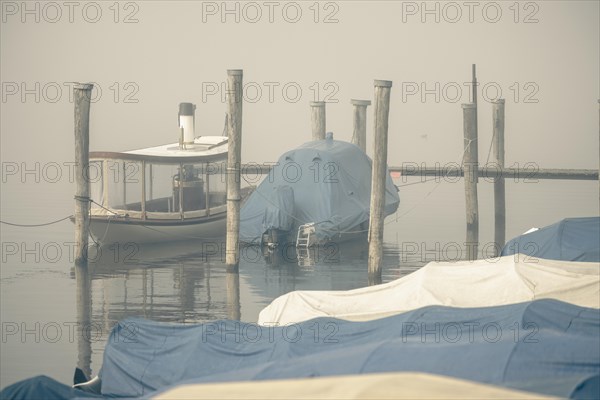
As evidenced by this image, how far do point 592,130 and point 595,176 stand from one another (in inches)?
2108

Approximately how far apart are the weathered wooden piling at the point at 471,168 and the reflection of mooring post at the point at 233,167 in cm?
919

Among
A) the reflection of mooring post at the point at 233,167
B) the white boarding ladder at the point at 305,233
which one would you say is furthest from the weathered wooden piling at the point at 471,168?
the reflection of mooring post at the point at 233,167

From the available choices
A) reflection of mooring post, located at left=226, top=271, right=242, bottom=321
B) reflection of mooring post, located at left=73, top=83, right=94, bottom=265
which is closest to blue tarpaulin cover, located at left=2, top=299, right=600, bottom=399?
reflection of mooring post, located at left=226, top=271, right=242, bottom=321

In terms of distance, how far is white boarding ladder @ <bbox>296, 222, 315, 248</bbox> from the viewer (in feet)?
116

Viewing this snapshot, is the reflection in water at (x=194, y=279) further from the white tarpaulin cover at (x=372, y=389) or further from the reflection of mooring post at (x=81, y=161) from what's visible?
the white tarpaulin cover at (x=372, y=389)

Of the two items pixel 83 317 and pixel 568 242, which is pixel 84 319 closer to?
pixel 83 317

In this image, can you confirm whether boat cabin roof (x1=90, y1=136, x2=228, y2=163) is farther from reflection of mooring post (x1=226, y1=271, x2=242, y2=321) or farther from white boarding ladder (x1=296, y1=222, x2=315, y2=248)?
reflection of mooring post (x1=226, y1=271, x2=242, y2=321)

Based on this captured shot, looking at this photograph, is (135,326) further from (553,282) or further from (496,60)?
(496,60)

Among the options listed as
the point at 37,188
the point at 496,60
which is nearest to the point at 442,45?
the point at 496,60

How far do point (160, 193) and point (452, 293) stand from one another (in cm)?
1537

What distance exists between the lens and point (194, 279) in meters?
31.2

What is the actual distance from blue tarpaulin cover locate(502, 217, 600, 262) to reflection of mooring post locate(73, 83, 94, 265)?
9.65m

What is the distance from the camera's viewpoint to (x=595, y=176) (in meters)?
39.1

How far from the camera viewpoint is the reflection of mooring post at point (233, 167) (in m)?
29.7
